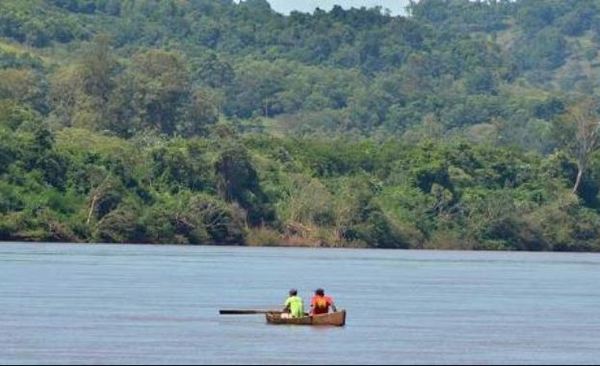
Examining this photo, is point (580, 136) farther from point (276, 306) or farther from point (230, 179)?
point (276, 306)

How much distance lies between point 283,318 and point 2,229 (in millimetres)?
60780

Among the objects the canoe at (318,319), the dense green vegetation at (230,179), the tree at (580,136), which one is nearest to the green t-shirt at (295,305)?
the canoe at (318,319)

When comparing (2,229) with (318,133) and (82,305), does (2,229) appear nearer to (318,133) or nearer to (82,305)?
(82,305)

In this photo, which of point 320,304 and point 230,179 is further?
point 230,179

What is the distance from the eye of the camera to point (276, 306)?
208 feet

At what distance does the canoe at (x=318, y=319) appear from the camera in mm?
53750

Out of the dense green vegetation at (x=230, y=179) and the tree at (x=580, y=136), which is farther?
the tree at (x=580, y=136)

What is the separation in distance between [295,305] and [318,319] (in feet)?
2.59

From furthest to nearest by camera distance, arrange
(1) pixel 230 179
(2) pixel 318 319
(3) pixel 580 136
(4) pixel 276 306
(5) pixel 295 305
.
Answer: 1. (3) pixel 580 136
2. (1) pixel 230 179
3. (4) pixel 276 306
4. (2) pixel 318 319
5. (5) pixel 295 305

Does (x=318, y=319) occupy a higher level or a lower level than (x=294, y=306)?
lower

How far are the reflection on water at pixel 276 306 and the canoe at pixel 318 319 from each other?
246mm

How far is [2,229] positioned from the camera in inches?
4444

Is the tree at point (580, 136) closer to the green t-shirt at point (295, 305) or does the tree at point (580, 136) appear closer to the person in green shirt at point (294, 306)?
the person in green shirt at point (294, 306)

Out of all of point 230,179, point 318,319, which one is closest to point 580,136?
point 230,179
